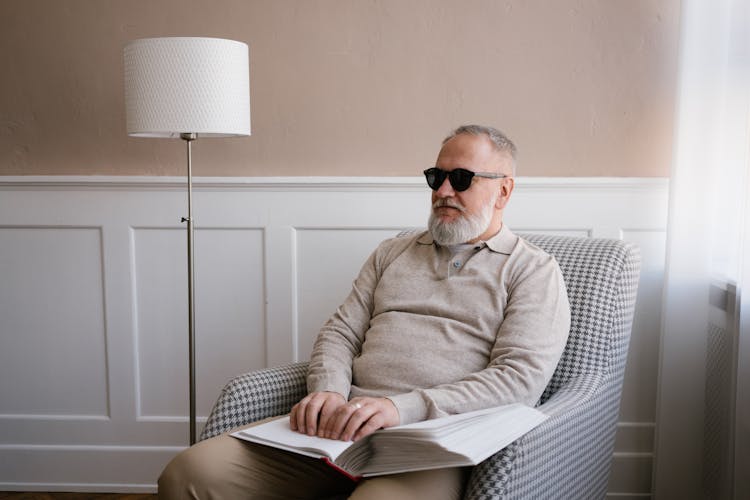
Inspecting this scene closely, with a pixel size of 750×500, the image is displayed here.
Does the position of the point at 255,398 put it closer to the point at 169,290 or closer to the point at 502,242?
the point at 502,242

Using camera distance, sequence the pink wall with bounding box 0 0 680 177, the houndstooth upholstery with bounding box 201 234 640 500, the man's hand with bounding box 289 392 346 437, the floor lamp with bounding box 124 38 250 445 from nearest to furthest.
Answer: the houndstooth upholstery with bounding box 201 234 640 500, the man's hand with bounding box 289 392 346 437, the floor lamp with bounding box 124 38 250 445, the pink wall with bounding box 0 0 680 177

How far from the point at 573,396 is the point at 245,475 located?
0.74 meters

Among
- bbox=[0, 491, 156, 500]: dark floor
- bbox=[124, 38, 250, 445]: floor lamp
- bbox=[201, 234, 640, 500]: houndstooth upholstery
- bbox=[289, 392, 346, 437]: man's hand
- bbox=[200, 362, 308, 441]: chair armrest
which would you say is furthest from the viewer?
bbox=[0, 491, 156, 500]: dark floor

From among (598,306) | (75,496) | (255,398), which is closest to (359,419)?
(255,398)

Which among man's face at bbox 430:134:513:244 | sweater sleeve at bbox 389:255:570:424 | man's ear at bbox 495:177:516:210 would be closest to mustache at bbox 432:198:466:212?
man's face at bbox 430:134:513:244

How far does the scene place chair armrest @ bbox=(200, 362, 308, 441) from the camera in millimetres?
1658

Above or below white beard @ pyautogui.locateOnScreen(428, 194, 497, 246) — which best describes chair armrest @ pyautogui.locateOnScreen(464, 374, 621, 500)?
below

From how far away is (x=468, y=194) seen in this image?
1.82 metres

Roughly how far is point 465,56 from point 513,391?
4.18 ft

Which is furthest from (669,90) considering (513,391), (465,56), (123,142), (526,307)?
(123,142)

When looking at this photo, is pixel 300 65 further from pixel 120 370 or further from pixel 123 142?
Answer: pixel 120 370

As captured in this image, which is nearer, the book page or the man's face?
the book page

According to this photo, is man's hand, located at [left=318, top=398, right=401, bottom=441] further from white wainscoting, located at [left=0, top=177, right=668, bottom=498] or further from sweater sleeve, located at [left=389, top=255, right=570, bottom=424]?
white wainscoting, located at [left=0, top=177, right=668, bottom=498]

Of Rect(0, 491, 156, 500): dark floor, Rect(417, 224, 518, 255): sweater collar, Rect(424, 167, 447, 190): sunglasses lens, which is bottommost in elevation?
Rect(0, 491, 156, 500): dark floor
